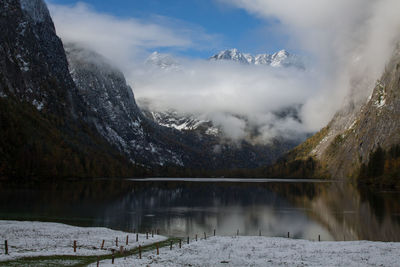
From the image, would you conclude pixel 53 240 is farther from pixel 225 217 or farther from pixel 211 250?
pixel 225 217

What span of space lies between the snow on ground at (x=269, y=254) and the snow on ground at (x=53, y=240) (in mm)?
6617

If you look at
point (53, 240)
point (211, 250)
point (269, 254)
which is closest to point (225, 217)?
point (211, 250)

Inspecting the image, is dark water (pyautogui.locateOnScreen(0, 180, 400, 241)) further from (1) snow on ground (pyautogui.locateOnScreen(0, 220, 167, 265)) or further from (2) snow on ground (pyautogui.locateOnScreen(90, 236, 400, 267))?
(2) snow on ground (pyautogui.locateOnScreen(90, 236, 400, 267))

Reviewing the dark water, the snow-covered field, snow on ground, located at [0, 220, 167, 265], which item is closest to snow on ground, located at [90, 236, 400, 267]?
the snow-covered field

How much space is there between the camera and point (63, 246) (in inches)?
2021

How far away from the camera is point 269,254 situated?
159 feet

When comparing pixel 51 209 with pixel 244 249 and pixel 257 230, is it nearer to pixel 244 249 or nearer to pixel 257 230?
pixel 257 230

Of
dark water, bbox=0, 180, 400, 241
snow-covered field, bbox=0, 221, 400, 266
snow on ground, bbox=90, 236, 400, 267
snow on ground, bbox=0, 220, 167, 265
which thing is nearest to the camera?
snow on ground, bbox=90, 236, 400, 267

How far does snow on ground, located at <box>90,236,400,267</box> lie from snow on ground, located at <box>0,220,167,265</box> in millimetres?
6617

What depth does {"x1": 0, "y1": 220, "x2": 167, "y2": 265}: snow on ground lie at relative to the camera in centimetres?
4722

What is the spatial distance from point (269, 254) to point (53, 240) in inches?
1131

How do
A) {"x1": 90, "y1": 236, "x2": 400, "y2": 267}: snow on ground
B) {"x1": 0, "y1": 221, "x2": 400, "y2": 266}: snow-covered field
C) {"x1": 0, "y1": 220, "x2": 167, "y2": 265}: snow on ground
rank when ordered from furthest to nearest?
1. {"x1": 0, "y1": 220, "x2": 167, "y2": 265}: snow on ground
2. {"x1": 0, "y1": 221, "x2": 400, "y2": 266}: snow-covered field
3. {"x1": 90, "y1": 236, "x2": 400, "y2": 267}: snow on ground

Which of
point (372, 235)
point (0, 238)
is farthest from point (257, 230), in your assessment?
point (0, 238)

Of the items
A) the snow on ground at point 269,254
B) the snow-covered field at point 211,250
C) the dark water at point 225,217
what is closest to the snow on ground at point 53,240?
the snow-covered field at point 211,250
